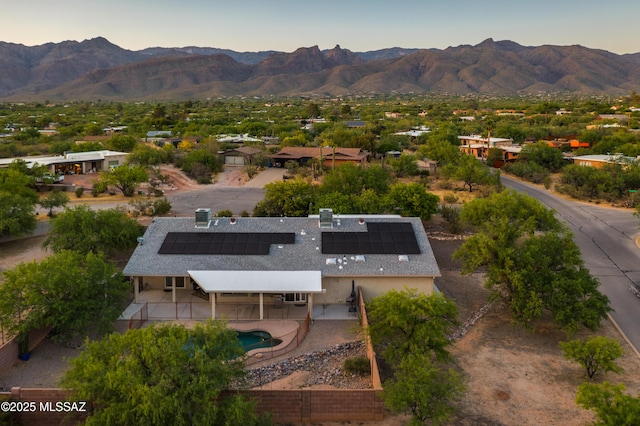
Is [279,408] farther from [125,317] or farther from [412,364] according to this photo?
[125,317]

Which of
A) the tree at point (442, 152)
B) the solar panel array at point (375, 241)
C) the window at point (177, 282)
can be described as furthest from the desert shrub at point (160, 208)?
the tree at point (442, 152)

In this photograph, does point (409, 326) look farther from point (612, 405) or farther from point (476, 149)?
point (476, 149)

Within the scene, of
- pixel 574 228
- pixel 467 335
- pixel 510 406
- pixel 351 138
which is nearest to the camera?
pixel 510 406

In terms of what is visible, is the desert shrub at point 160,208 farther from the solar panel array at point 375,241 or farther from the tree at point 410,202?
the solar panel array at point 375,241

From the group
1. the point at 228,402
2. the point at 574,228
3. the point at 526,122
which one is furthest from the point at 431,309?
the point at 526,122

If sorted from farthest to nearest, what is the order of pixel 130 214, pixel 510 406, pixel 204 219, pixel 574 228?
pixel 130 214
pixel 574 228
pixel 204 219
pixel 510 406
